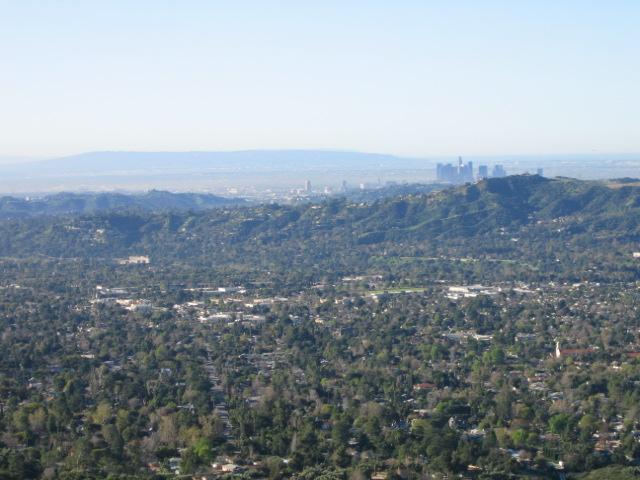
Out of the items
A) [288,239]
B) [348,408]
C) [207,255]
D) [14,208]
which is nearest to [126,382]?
[348,408]

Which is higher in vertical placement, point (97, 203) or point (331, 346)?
point (97, 203)

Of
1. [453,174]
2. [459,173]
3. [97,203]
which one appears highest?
[459,173]

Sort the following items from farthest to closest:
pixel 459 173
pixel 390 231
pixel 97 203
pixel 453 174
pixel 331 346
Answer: pixel 459 173 < pixel 453 174 < pixel 97 203 < pixel 390 231 < pixel 331 346

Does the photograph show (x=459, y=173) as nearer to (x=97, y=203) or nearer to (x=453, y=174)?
(x=453, y=174)

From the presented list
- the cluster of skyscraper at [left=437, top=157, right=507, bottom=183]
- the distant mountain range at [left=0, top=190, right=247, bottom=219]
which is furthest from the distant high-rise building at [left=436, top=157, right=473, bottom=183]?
the distant mountain range at [left=0, top=190, right=247, bottom=219]

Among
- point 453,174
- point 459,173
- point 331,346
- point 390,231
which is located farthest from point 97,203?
point 331,346

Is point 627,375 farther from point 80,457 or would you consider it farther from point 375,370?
point 80,457
